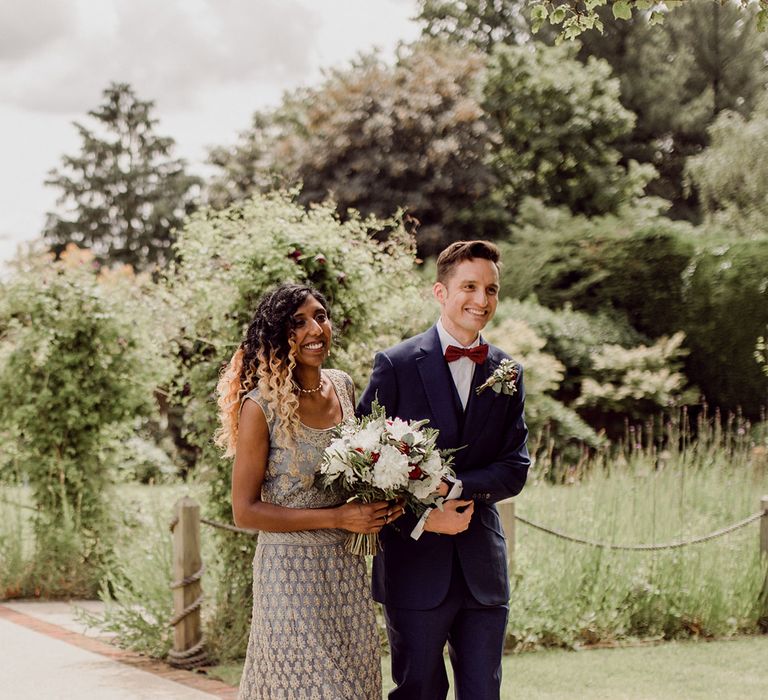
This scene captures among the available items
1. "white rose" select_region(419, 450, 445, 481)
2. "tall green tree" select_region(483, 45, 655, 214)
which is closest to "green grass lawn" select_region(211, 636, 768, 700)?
"white rose" select_region(419, 450, 445, 481)

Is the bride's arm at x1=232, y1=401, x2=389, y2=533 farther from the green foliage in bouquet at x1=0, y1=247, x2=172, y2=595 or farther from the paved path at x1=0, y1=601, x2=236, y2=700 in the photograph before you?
the green foliage in bouquet at x1=0, y1=247, x2=172, y2=595

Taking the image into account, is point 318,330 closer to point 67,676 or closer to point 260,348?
point 260,348

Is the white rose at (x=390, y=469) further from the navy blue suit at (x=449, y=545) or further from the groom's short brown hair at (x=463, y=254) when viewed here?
the groom's short brown hair at (x=463, y=254)

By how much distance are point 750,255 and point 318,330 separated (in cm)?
1349

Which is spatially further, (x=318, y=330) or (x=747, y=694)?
(x=747, y=694)

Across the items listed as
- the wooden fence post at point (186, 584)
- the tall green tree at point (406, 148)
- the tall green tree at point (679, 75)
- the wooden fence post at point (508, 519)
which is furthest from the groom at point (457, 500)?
the tall green tree at point (679, 75)

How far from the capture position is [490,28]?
33156 mm

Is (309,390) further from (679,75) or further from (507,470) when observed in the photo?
(679,75)

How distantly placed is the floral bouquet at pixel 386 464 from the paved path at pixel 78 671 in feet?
9.33

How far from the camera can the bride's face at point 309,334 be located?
3.71 m

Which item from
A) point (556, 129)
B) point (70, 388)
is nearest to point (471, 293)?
point (70, 388)

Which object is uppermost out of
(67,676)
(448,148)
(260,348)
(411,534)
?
(448,148)

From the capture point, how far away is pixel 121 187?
1618 inches

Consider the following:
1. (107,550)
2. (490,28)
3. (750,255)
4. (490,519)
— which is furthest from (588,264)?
(490,28)
